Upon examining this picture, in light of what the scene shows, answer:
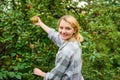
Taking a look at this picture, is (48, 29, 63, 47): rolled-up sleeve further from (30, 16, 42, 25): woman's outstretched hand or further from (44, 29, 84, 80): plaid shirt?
(44, 29, 84, 80): plaid shirt

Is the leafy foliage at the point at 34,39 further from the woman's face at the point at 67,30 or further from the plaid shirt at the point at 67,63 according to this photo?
the woman's face at the point at 67,30

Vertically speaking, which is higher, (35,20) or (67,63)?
(35,20)

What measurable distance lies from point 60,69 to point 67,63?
9 centimetres

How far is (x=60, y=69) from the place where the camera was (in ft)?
11.2

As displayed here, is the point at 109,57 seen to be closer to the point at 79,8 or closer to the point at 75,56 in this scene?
the point at 79,8

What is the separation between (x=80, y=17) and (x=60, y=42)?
1.03 meters

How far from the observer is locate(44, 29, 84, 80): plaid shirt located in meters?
3.35

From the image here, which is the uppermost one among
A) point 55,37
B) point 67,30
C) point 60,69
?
point 67,30

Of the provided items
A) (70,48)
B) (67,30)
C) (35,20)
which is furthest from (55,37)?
(70,48)

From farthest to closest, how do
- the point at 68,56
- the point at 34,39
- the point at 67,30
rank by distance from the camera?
the point at 34,39 < the point at 67,30 < the point at 68,56

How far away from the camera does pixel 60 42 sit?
402cm

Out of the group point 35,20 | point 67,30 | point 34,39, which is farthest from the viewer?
point 34,39

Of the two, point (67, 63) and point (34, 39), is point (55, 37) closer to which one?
point (34, 39)

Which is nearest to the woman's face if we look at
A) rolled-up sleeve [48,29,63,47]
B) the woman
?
the woman
